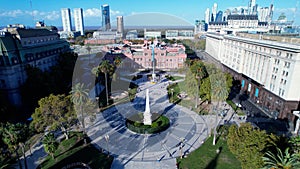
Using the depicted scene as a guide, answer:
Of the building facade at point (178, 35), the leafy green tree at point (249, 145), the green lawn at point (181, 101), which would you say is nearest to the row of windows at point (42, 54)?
the green lawn at point (181, 101)

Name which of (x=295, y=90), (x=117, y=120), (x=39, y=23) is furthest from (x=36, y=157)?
(x=39, y=23)

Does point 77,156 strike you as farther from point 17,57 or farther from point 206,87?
point 206,87

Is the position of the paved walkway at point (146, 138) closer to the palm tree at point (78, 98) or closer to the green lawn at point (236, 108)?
the green lawn at point (236, 108)

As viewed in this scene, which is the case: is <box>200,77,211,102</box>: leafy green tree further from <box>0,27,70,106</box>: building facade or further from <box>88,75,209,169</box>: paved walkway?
<box>0,27,70,106</box>: building facade

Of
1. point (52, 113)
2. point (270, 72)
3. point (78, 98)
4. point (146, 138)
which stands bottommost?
point (146, 138)

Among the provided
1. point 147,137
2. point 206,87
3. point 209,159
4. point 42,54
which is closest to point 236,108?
point 206,87

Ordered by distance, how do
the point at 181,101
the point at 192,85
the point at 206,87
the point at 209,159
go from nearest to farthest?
the point at 209,159
the point at 206,87
the point at 192,85
the point at 181,101
